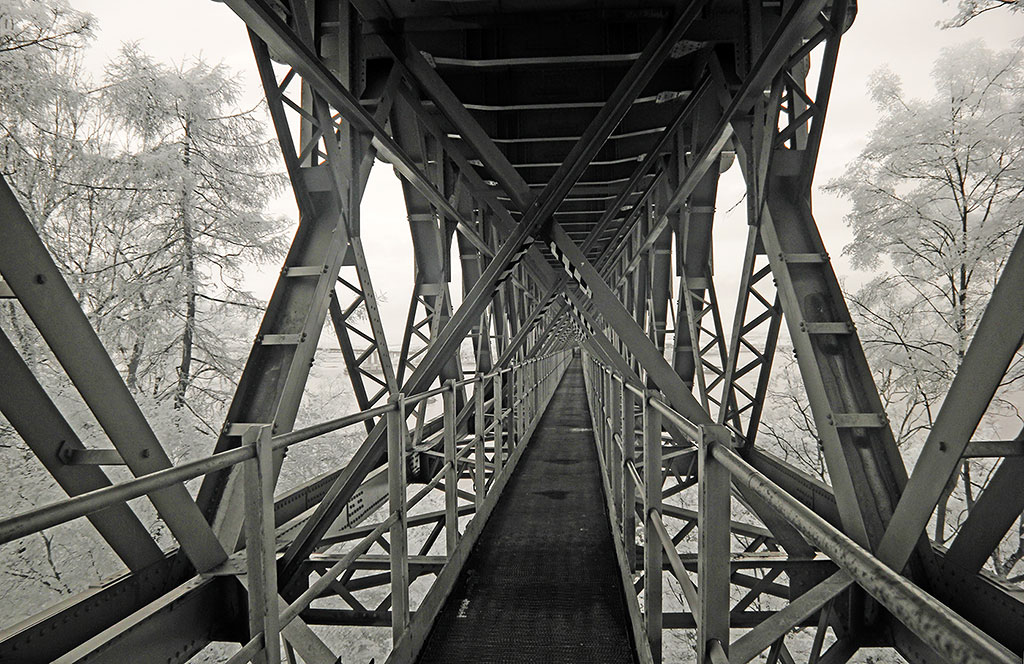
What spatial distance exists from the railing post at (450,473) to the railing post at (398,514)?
32.5 inches

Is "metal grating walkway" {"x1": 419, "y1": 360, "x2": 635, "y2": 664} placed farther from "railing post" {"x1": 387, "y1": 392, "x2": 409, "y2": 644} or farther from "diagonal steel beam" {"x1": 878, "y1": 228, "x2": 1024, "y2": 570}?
"diagonal steel beam" {"x1": 878, "y1": 228, "x2": 1024, "y2": 570}

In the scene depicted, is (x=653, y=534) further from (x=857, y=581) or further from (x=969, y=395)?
(x=857, y=581)

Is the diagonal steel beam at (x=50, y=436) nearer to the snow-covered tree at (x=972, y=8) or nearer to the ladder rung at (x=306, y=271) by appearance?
the ladder rung at (x=306, y=271)

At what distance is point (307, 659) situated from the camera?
229cm

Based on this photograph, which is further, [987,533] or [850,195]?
[850,195]

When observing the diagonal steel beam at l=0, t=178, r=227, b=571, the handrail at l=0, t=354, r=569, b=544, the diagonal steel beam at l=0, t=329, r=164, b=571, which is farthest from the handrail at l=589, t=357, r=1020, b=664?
the diagonal steel beam at l=0, t=329, r=164, b=571

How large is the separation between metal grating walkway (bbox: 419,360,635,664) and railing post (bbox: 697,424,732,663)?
1.52 metres

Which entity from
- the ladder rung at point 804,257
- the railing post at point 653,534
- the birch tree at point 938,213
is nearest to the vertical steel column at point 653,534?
the railing post at point 653,534

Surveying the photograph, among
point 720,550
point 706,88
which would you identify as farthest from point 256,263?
point 720,550

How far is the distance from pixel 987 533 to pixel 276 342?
3720mm

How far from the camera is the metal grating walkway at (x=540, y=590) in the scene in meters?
3.00

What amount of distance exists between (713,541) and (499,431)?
4.37 metres

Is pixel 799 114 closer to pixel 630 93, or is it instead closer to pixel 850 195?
pixel 630 93

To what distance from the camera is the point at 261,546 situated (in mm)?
1700
